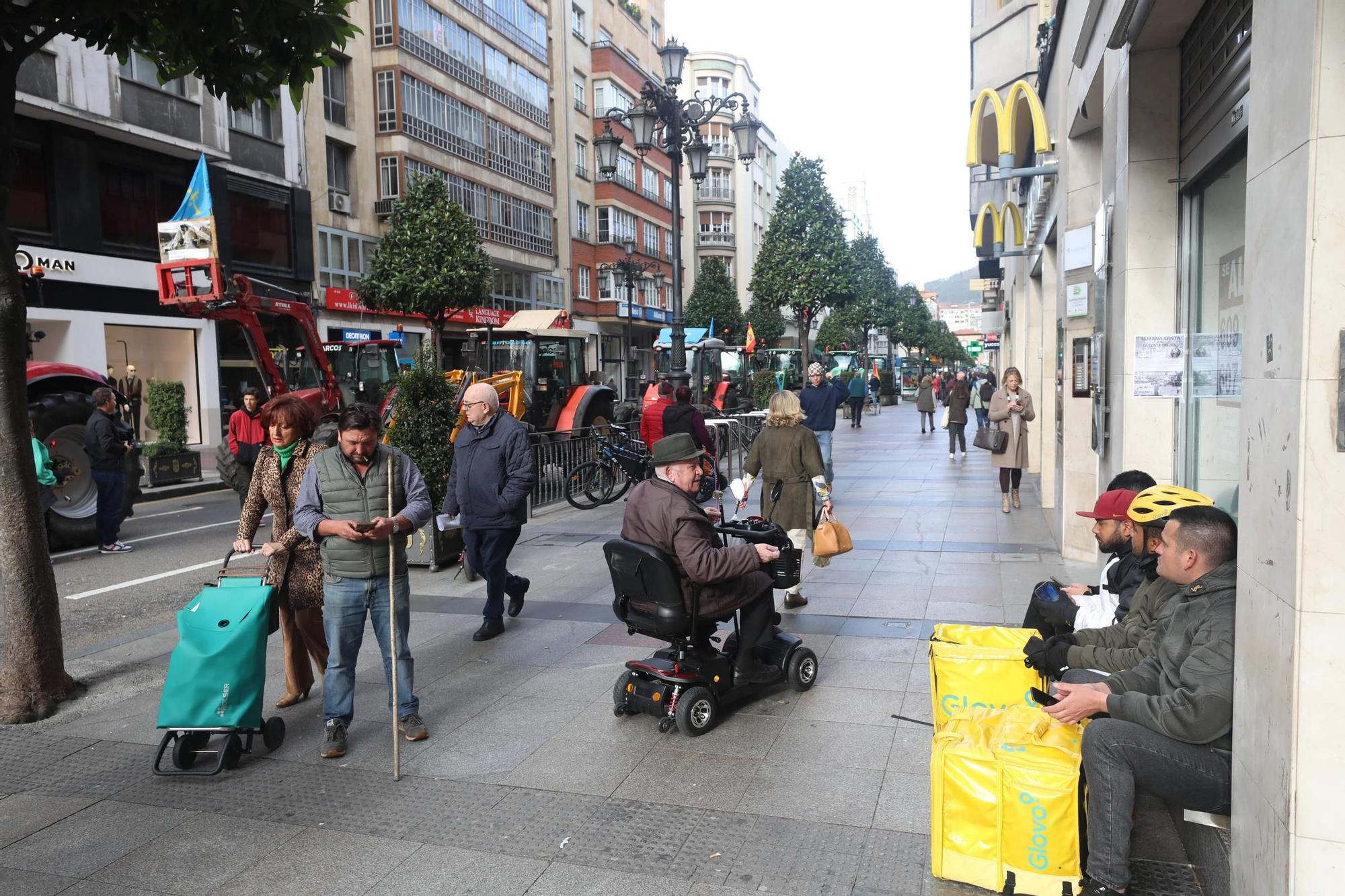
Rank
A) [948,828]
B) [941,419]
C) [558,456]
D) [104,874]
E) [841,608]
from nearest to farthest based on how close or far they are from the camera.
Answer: [948,828], [104,874], [841,608], [558,456], [941,419]

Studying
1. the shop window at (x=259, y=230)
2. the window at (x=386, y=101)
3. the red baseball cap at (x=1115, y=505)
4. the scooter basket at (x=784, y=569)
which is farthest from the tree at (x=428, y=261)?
the red baseball cap at (x=1115, y=505)

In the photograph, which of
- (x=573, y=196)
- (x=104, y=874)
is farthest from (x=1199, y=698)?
(x=573, y=196)

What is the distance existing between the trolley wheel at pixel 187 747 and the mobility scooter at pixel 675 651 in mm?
2056

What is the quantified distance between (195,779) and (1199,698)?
431 centimetres

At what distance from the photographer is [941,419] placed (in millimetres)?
36406

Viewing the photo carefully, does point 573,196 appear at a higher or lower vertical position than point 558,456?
higher

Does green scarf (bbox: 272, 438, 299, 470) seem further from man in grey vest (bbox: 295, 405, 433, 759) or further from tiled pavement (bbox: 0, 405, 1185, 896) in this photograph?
tiled pavement (bbox: 0, 405, 1185, 896)

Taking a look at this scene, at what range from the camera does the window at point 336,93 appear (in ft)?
96.9

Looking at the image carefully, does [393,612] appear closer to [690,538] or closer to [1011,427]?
[690,538]

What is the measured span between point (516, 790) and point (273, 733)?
1.45 m

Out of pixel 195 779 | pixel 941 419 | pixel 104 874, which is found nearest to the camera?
pixel 104 874

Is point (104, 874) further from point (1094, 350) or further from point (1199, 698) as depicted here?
point (1094, 350)

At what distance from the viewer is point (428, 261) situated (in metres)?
25.3

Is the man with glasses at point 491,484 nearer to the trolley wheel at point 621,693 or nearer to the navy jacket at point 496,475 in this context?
the navy jacket at point 496,475
